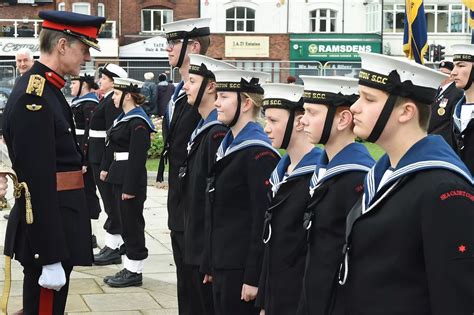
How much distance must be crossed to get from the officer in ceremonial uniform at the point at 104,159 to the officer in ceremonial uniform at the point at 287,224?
5.11 meters

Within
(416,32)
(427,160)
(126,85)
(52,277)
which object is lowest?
(52,277)

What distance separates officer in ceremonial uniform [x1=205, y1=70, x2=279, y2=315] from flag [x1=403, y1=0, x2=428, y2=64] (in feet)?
20.3

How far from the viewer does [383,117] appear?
11.1 feet

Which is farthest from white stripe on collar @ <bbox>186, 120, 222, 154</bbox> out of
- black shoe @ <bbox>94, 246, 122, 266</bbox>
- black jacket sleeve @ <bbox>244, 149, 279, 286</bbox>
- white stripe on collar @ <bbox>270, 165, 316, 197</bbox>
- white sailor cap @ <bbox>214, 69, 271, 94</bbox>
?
black shoe @ <bbox>94, 246, 122, 266</bbox>

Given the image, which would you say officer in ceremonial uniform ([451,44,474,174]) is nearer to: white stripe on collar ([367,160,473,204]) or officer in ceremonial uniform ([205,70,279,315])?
officer in ceremonial uniform ([205,70,279,315])

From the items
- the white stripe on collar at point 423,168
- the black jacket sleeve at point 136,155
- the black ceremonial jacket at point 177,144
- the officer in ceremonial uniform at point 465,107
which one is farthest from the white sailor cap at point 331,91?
the black jacket sleeve at point 136,155

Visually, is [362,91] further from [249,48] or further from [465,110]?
[249,48]

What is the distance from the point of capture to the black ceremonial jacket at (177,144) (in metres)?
6.83

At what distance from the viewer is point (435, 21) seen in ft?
186

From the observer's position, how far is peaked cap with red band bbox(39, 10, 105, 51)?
17.2 ft

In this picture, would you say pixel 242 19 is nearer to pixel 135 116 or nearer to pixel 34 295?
pixel 135 116

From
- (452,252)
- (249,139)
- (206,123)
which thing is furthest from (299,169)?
(452,252)

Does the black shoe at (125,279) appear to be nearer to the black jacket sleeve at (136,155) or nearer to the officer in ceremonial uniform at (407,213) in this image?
the black jacket sleeve at (136,155)

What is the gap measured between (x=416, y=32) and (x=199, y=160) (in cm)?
617
